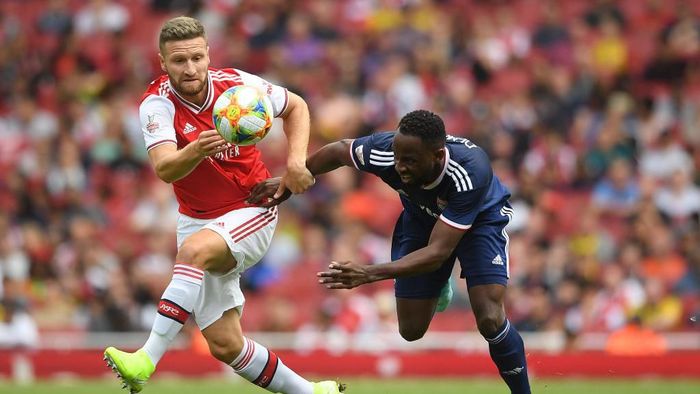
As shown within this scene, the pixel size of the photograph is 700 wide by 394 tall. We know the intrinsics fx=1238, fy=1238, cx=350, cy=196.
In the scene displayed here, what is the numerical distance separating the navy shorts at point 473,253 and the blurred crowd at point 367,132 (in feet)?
17.0

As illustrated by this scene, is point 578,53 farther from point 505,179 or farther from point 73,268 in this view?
point 73,268

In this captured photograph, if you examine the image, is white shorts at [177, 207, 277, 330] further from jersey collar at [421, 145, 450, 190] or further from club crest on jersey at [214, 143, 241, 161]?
jersey collar at [421, 145, 450, 190]

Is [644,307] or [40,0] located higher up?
[40,0]

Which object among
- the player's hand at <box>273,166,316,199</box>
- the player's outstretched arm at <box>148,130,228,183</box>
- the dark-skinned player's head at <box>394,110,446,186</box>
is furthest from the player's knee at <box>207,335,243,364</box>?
the dark-skinned player's head at <box>394,110,446,186</box>

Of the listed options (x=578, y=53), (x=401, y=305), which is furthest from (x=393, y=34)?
(x=401, y=305)

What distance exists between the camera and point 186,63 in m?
8.07

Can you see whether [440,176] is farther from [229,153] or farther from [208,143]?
[208,143]

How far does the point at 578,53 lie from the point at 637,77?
87cm

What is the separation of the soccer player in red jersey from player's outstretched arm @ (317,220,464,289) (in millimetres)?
944

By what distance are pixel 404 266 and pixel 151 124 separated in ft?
6.19

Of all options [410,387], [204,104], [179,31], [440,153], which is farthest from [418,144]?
[410,387]

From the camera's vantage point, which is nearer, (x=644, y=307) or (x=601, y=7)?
(x=644, y=307)

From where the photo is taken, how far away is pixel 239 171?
8.44 m

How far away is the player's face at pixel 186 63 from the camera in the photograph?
8031 mm
